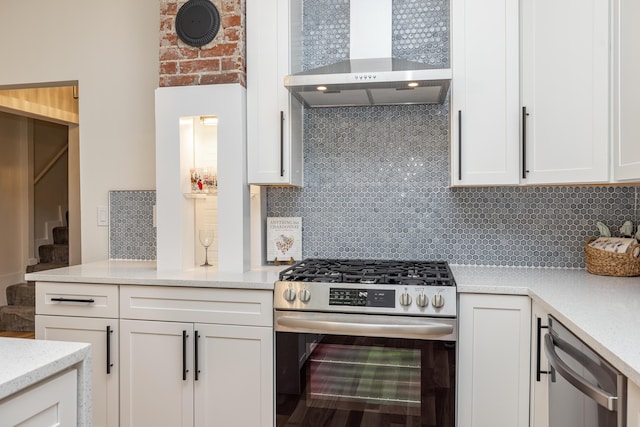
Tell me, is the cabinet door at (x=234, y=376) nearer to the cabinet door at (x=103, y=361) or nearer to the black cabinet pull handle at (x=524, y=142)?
the cabinet door at (x=103, y=361)

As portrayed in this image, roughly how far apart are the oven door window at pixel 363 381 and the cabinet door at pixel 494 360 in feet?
0.35

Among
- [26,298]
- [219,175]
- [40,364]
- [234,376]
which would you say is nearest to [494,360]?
[234,376]

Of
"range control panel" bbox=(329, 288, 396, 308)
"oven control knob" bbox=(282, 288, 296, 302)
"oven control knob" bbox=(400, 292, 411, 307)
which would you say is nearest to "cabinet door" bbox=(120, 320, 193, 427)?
"oven control knob" bbox=(282, 288, 296, 302)

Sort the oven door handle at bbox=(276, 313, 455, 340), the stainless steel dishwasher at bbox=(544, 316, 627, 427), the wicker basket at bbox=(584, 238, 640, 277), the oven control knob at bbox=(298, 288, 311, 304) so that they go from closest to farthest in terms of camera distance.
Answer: the stainless steel dishwasher at bbox=(544, 316, 627, 427), the oven door handle at bbox=(276, 313, 455, 340), the oven control knob at bbox=(298, 288, 311, 304), the wicker basket at bbox=(584, 238, 640, 277)

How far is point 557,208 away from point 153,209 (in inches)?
97.1

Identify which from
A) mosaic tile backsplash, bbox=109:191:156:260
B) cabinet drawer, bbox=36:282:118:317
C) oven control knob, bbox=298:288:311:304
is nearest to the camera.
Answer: oven control knob, bbox=298:288:311:304

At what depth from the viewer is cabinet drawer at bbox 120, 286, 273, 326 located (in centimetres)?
216

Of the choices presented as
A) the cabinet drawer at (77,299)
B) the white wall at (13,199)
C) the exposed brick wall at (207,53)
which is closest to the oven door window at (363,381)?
the cabinet drawer at (77,299)

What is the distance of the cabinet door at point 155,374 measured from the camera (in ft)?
7.32

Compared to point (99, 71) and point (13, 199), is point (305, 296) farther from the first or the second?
point (13, 199)

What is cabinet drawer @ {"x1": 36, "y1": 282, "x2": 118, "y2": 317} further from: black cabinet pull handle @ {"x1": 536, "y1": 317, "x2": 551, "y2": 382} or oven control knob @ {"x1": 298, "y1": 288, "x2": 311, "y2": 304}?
black cabinet pull handle @ {"x1": 536, "y1": 317, "x2": 551, "y2": 382}

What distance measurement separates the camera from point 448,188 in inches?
104

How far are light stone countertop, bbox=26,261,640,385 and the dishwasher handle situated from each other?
94mm

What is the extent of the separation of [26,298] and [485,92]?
479cm
